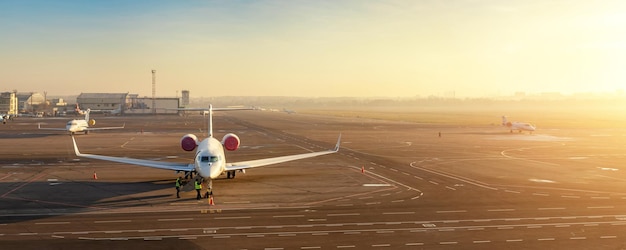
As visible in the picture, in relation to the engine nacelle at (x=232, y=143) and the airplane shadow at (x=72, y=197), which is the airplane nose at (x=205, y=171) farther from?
the engine nacelle at (x=232, y=143)

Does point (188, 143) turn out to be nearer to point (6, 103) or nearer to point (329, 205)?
point (329, 205)

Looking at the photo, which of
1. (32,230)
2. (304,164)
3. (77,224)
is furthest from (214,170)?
(304,164)

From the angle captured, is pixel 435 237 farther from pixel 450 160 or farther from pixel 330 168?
pixel 450 160

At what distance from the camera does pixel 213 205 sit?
26391 millimetres

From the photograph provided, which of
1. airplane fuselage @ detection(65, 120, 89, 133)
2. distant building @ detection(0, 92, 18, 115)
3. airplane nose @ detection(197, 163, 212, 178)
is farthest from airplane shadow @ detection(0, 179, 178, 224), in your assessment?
distant building @ detection(0, 92, 18, 115)

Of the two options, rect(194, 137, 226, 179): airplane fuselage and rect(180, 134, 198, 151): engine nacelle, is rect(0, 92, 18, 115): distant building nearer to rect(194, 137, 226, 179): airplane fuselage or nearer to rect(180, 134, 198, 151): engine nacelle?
rect(180, 134, 198, 151): engine nacelle

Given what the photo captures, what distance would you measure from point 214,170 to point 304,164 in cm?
1732

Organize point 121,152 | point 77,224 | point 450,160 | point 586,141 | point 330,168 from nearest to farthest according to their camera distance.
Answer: point 77,224
point 330,168
point 450,160
point 121,152
point 586,141

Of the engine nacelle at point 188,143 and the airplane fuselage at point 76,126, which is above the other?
the engine nacelle at point 188,143

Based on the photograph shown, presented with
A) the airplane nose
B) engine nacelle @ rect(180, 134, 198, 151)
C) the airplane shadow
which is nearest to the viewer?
the airplane shadow

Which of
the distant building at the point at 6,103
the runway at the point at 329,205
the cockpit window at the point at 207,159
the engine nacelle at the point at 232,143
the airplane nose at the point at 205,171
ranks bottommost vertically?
the runway at the point at 329,205

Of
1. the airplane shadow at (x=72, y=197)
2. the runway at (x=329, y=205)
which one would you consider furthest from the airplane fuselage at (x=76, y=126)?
the airplane shadow at (x=72, y=197)

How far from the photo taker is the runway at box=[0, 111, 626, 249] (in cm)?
2022

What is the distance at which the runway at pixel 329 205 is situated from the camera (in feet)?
66.3
